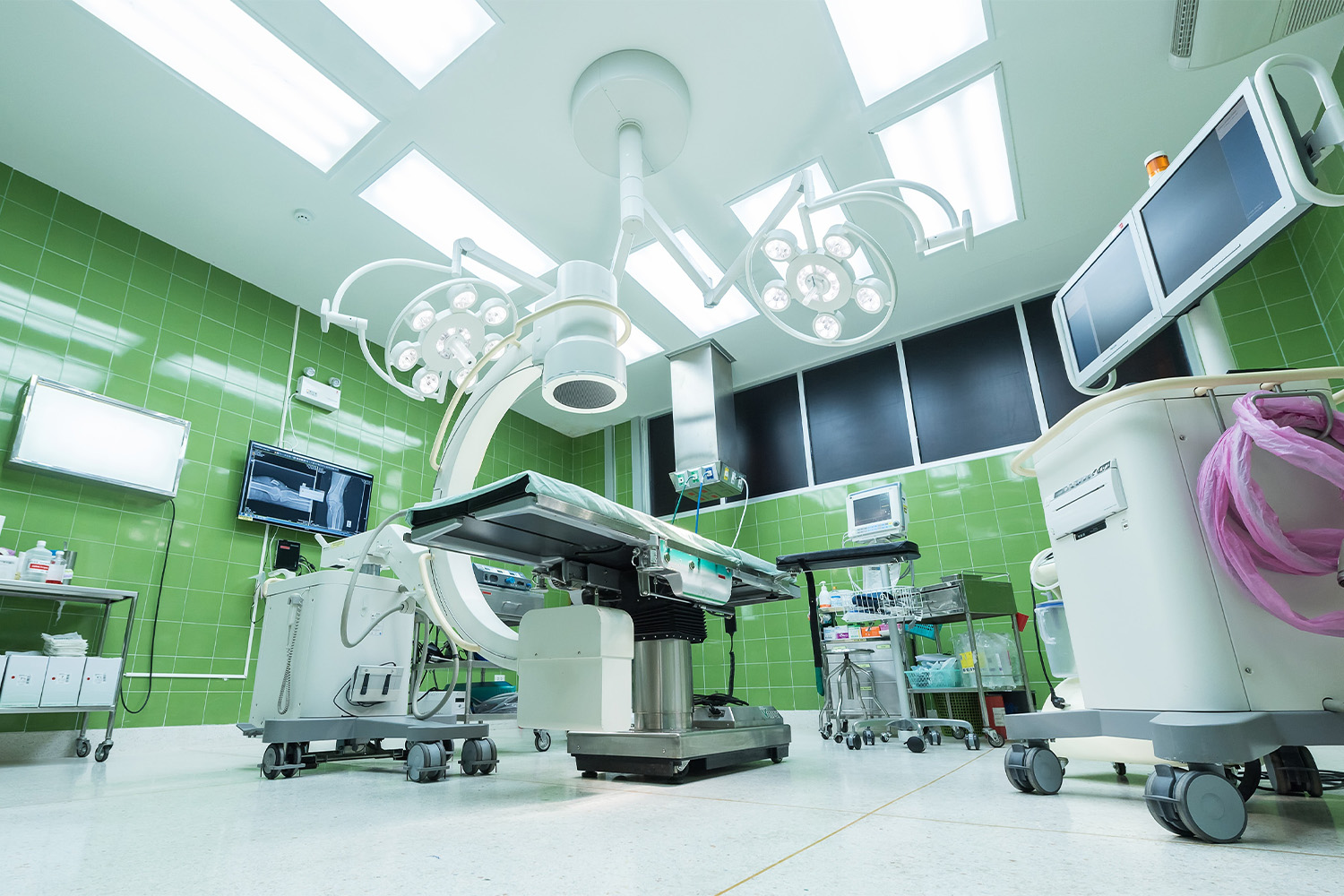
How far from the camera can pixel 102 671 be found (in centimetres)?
318

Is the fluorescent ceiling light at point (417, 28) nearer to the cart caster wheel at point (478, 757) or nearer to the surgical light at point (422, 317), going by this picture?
the surgical light at point (422, 317)

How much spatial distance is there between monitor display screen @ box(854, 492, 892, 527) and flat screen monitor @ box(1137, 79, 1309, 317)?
8.89 ft

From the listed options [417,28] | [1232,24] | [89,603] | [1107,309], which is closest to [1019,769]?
[1107,309]

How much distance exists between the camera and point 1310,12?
2.73 m

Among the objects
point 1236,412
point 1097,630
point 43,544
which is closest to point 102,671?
point 43,544

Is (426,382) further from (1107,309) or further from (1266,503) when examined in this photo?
(1266,503)

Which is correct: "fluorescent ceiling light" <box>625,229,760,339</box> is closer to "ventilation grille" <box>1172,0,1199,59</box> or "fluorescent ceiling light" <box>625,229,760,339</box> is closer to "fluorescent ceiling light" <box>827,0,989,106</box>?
"fluorescent ceiling light" <box>827,0,989,106</box>

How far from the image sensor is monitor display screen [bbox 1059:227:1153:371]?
6.32 feet

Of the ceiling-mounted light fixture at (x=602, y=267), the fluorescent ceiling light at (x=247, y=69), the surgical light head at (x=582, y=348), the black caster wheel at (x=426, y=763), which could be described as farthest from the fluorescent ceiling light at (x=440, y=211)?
the black caster wheel at (x=426, y=763)

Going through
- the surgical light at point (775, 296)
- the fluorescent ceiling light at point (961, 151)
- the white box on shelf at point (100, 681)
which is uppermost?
the fluorescent ceiling light at point (961, 151)

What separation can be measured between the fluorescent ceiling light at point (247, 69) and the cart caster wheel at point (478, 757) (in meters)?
3.22

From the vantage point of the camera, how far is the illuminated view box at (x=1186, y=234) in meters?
1.45

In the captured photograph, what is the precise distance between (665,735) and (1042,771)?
0.96 meters

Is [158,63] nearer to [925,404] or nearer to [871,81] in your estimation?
[871,81]
